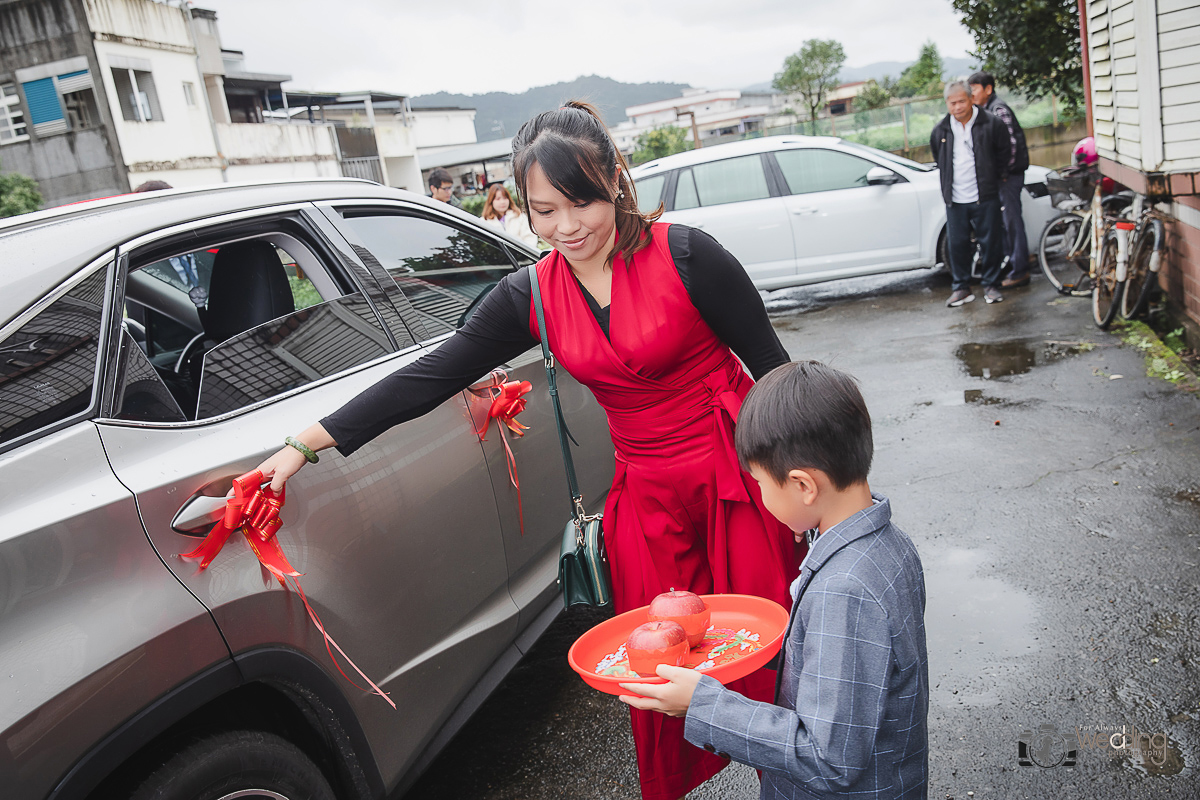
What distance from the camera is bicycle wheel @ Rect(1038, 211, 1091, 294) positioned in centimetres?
750

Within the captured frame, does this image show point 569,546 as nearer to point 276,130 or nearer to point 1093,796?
point 1093,796

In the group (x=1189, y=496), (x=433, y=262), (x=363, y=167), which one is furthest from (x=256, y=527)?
(x=363, y=167)

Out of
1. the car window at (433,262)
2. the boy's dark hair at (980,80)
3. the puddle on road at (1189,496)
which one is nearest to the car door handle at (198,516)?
the car window at (433,262)

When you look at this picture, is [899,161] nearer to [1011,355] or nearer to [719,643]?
[1011,355]

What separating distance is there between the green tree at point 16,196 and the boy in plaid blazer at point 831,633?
2144 cm

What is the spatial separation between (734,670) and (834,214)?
821 centimetres

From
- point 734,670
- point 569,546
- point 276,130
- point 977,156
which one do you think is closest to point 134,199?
point 569,546

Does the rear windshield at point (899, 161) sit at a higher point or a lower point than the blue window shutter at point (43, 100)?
lower

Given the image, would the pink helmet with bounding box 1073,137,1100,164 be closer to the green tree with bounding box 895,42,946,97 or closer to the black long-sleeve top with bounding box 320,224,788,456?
the black long-sleeve top with bounding box 320,224,788,456

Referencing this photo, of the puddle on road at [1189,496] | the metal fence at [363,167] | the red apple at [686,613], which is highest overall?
the metal fence at [363,167]

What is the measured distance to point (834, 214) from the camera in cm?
906

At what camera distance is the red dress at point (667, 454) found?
2.07 m

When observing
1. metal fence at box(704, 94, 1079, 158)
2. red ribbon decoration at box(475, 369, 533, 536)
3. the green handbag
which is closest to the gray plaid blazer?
the green handbag

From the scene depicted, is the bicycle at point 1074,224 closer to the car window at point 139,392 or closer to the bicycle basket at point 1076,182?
the bicycle basket at point 1076,182
